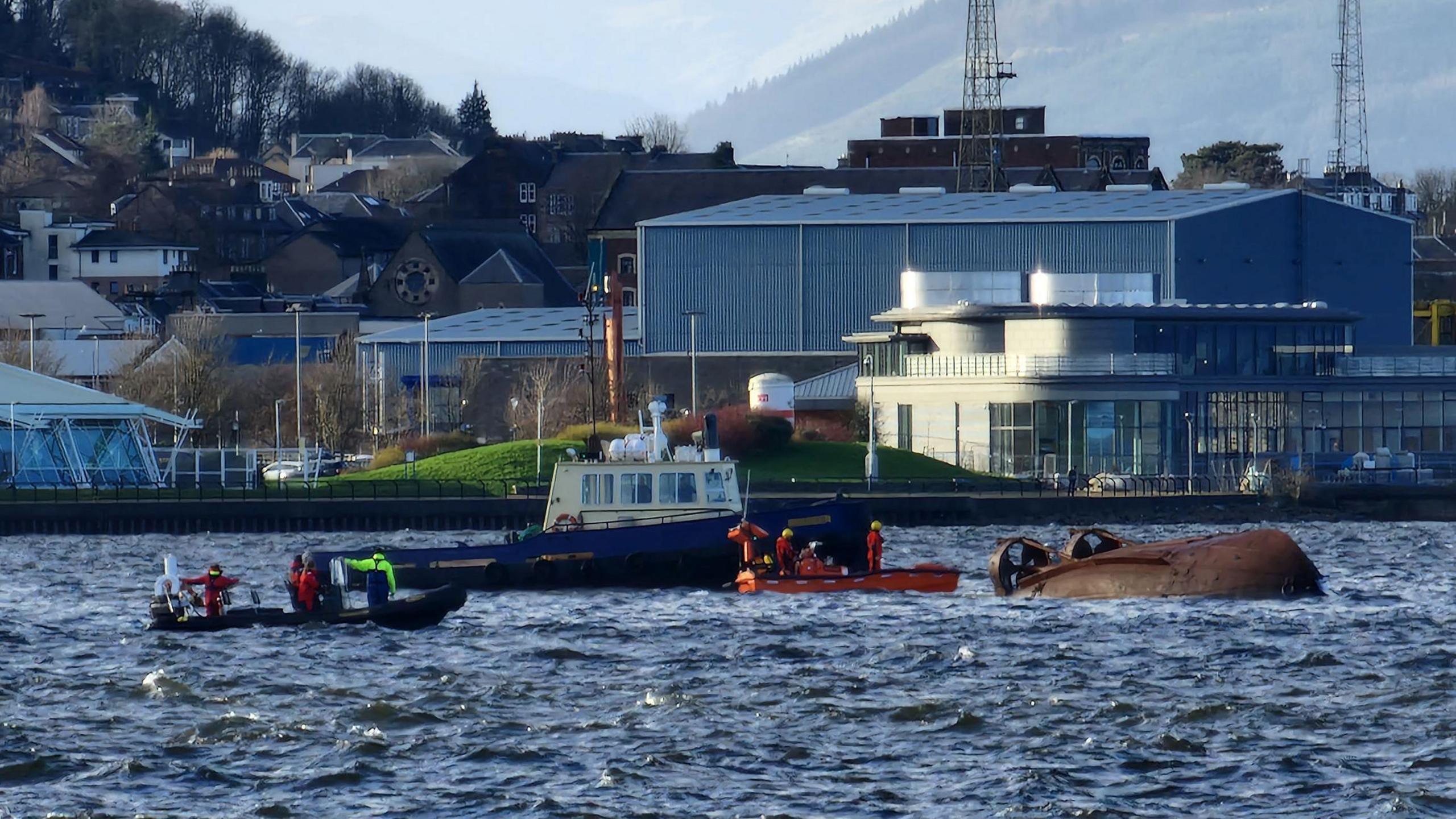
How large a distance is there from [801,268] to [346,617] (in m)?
73.9

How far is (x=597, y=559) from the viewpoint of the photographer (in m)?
58.2

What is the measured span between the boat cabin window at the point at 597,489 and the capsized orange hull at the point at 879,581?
215 inches

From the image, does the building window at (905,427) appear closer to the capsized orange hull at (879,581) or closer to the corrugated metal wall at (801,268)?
the corrugated metal wall at (801,268)

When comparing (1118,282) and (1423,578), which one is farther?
(1118,282)

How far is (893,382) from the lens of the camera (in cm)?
10756

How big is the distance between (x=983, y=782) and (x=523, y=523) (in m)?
53.7

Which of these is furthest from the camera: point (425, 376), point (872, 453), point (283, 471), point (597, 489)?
point (425, 376)

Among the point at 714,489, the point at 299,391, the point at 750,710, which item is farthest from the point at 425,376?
the point at 750,710

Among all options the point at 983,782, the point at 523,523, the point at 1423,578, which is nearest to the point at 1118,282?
the point at 523,523

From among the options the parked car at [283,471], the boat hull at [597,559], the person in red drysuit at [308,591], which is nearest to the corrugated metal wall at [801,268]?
the parked car at [283,471]

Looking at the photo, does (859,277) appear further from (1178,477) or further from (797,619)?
(797,619)

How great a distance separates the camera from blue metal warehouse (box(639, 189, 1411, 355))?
390 ft

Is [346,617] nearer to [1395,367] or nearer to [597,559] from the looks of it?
[597,559]

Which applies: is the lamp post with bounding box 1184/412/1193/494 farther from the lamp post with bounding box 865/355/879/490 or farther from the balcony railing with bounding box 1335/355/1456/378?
the lamp post with bounding box 865/355/879/490
